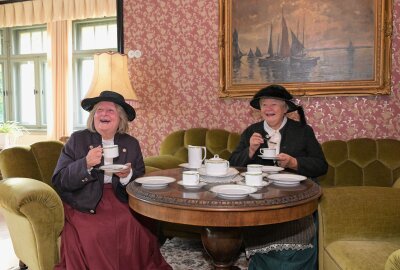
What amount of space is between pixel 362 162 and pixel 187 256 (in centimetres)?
158

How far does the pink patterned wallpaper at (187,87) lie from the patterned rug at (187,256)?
1208 mm

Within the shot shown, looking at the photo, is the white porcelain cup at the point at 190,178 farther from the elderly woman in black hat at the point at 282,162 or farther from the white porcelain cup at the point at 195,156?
the elderly woman in black hat at the point at 282,162

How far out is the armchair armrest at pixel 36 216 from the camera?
2.15 meters

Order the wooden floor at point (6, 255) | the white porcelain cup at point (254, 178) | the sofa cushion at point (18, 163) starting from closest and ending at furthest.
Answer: the white porcelain cup at point (254, 178) → the sofa cushion at point (18, 163) → the wooden floor at point (6, 255)

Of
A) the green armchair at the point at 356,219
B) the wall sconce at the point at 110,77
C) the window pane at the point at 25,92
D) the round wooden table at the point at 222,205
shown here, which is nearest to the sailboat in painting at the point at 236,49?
the wall sconce at the point at 110,77

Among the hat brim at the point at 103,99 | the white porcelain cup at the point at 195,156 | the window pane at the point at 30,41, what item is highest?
the window pane at the point at 30,41

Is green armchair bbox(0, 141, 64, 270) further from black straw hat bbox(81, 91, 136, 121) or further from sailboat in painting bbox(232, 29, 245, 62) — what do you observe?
sailboat in painting bbox(232, 29, 245, 62)

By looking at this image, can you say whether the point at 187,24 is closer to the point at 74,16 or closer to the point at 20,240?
the point at 74,16

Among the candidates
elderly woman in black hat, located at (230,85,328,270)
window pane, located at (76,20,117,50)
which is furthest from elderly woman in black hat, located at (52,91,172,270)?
window pane, located at (76,20,117,50)

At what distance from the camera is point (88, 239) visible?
220cm

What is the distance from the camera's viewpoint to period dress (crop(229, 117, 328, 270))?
229 cm

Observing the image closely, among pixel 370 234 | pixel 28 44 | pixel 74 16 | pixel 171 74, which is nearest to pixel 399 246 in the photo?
pixel 370 234

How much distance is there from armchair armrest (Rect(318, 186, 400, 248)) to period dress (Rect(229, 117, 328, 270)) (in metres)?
0.16

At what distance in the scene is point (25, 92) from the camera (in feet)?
20.5
